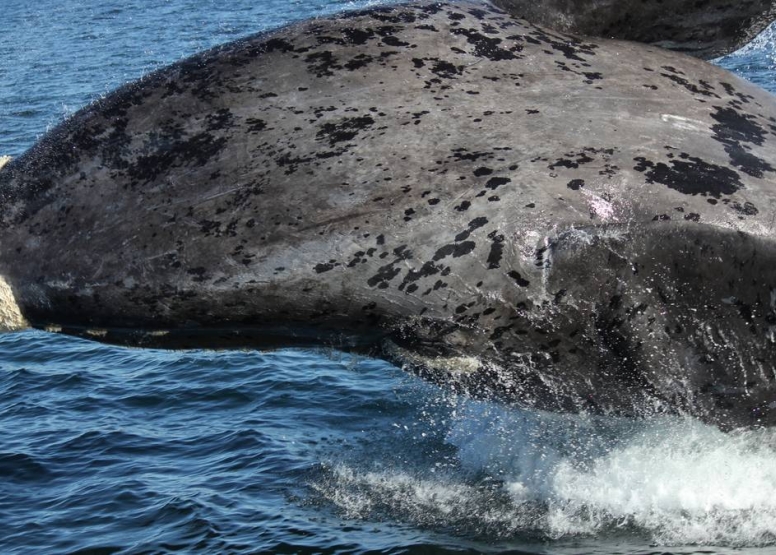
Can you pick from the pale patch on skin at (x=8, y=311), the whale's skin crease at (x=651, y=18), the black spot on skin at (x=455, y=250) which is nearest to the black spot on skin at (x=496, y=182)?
the black spot on skin at (x=455, y=250)

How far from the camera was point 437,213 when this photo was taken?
4762mm

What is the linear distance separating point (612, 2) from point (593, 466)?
13.4ft

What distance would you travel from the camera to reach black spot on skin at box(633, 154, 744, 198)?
4.75 meters

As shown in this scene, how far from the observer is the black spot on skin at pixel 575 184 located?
4.75m

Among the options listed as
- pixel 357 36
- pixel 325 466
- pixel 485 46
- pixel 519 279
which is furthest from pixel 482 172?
pixel 325 466

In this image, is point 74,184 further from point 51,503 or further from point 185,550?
point 51,503

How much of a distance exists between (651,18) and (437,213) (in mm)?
1814

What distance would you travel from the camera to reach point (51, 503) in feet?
34.0

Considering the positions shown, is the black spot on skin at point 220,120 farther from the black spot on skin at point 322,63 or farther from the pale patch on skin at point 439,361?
the pale patch on skin at point 439,361

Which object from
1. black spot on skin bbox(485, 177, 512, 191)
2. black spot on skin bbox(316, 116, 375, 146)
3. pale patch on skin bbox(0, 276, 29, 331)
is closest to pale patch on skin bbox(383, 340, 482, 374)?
black spot on skin bbox(485, 177, 512, 191)

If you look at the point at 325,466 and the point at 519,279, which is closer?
the point at 519,279

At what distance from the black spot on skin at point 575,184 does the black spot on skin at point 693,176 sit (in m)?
0.27

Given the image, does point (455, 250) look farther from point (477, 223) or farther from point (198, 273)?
point (198, 273)

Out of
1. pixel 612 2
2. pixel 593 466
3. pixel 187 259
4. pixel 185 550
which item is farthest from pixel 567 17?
pixel 185 550
